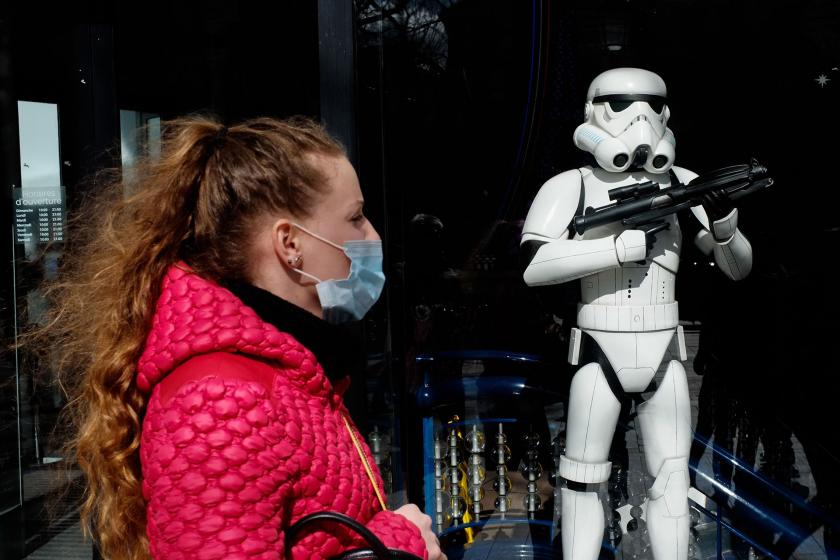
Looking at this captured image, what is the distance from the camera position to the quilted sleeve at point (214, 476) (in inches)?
32.7

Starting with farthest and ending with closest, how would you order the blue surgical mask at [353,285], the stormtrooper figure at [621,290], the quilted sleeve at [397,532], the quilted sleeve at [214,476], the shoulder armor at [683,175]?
the shoulder armor at [683,175] < the stormtrooper figure at [621,290] < the blue surgical mask at [353,285] < the quilted sleeve at [397,532] < the quilted sleeve at [214,476]

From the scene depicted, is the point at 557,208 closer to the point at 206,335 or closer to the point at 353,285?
the point at 353,285

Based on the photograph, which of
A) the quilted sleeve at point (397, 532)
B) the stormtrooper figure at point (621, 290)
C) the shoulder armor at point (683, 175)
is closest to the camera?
the quilted sleeve at point (397, 532)

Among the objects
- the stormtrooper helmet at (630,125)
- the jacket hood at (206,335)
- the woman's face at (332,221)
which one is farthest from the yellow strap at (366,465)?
the stormtrooper helmet at (630,125)

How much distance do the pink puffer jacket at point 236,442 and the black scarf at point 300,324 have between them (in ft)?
0.08

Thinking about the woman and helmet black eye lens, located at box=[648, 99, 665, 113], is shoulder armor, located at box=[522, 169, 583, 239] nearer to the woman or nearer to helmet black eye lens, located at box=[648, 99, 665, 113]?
helmet black eye lens, located at box=[648, 99, 665, 113]

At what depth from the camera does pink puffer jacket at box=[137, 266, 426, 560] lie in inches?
32.9

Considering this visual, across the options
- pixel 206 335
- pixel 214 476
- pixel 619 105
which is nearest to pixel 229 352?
pixel 206 335

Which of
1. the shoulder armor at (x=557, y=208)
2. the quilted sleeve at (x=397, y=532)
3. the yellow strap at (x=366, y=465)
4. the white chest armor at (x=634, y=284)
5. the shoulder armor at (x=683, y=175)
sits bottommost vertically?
the quilted sleeve at (x=397, y=532)

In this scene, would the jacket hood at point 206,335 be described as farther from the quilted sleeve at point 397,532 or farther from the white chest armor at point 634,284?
the white chest armor at point 634,284

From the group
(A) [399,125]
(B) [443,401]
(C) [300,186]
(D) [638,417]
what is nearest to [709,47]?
(A) [399,125]

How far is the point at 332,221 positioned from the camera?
111cm

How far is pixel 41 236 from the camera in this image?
259cm

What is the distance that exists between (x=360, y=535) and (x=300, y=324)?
0.29m
